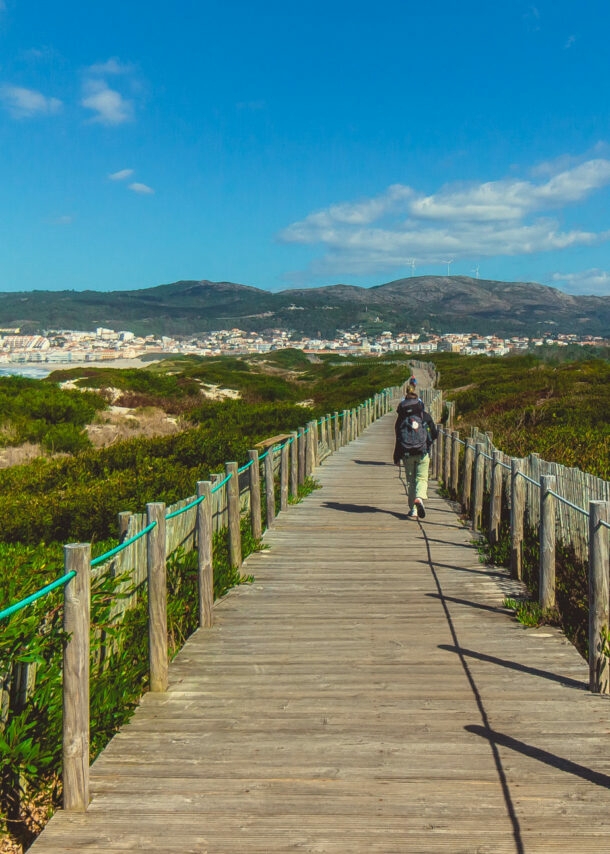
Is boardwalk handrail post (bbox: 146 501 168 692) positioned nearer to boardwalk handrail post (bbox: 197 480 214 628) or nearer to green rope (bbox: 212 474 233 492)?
boardwalk handrail post (bbox: 197 480 214 628)

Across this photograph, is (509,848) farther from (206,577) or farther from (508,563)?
(508,563)

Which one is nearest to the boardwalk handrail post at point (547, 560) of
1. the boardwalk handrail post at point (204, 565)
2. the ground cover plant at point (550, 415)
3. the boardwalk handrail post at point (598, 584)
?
the boardwalk handrail post at point (598, 584)

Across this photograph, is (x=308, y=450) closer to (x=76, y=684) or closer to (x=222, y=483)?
(x=222, y=483)

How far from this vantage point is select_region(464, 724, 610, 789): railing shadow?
4.32 metres

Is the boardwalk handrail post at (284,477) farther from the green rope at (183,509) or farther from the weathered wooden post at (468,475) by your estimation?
the green rope at (183,509)

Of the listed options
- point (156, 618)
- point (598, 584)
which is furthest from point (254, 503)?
point (598, 584)

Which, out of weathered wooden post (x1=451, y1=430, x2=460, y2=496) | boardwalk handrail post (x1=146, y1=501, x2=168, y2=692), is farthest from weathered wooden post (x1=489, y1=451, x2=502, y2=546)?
boardwalk handrail post (x1=146, y1=501, x2=168, y2=692)

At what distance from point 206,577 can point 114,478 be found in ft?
29.4

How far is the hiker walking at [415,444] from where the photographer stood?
1246 centimetres

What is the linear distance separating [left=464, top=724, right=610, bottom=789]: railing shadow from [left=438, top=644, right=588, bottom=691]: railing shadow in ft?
3.57

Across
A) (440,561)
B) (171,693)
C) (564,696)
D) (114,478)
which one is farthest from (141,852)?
(114,478)

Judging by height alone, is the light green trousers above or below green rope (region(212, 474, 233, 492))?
below

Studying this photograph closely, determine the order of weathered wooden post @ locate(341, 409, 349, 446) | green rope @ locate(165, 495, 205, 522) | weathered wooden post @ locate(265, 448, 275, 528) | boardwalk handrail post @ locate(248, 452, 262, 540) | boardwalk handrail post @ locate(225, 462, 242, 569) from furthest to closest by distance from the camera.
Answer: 1. weathered wooden post @ locate(341, 409, 349, 446)
2. weathered wooden post @ locate(265, 448, 275, 528)
3. boardwalk handrail post @ locate(248, 452, 262, 540)
4. boardwalk handrail post @ locate(225, 462, 242, 569)
5. green rope @ locate(165, 495, 205, 522)

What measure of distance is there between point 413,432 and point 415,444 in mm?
182
